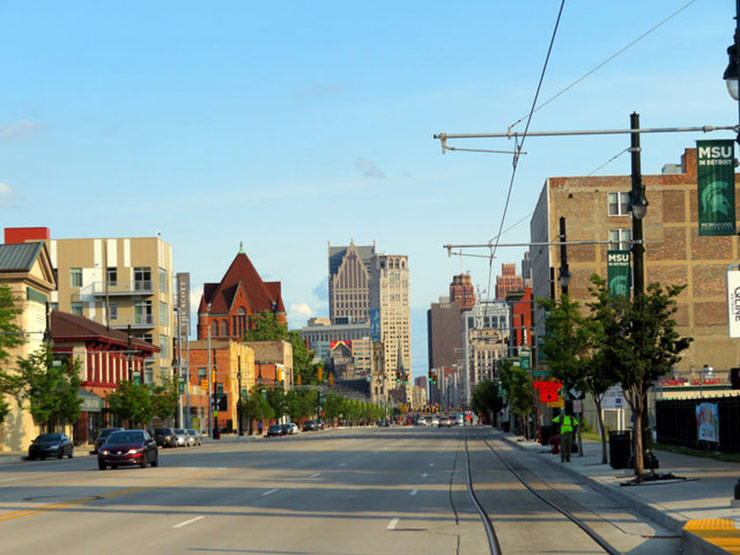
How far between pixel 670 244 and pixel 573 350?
57845mm

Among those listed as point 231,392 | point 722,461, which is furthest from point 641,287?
point 231,392

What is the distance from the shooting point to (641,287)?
28.4 m

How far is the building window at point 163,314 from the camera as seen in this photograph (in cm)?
11381

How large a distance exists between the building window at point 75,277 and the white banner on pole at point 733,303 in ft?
335

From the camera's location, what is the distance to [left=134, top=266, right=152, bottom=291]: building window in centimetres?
11244

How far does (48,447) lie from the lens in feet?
201

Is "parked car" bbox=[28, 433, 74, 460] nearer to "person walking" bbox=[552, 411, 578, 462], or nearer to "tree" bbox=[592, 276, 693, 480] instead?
"person walking" bbox=[552, 411, 578, 462]

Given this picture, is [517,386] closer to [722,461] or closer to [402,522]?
[722,461]

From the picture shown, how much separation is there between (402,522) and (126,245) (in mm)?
97898

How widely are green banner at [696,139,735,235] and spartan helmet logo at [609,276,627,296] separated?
9521 millimetres

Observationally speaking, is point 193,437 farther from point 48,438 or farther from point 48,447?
point 48,447

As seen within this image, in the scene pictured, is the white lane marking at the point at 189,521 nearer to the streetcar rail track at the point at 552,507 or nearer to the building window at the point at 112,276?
the streetcar rail track at the point at 552,507

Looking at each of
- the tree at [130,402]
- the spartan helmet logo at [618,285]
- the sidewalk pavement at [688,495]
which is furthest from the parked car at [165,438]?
the spartan helmet logo at [618,285]

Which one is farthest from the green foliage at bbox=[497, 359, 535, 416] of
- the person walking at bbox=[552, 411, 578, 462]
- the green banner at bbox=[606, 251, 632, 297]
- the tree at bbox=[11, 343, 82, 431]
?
the green banner at bbox=[606, 251, 632, 297]
